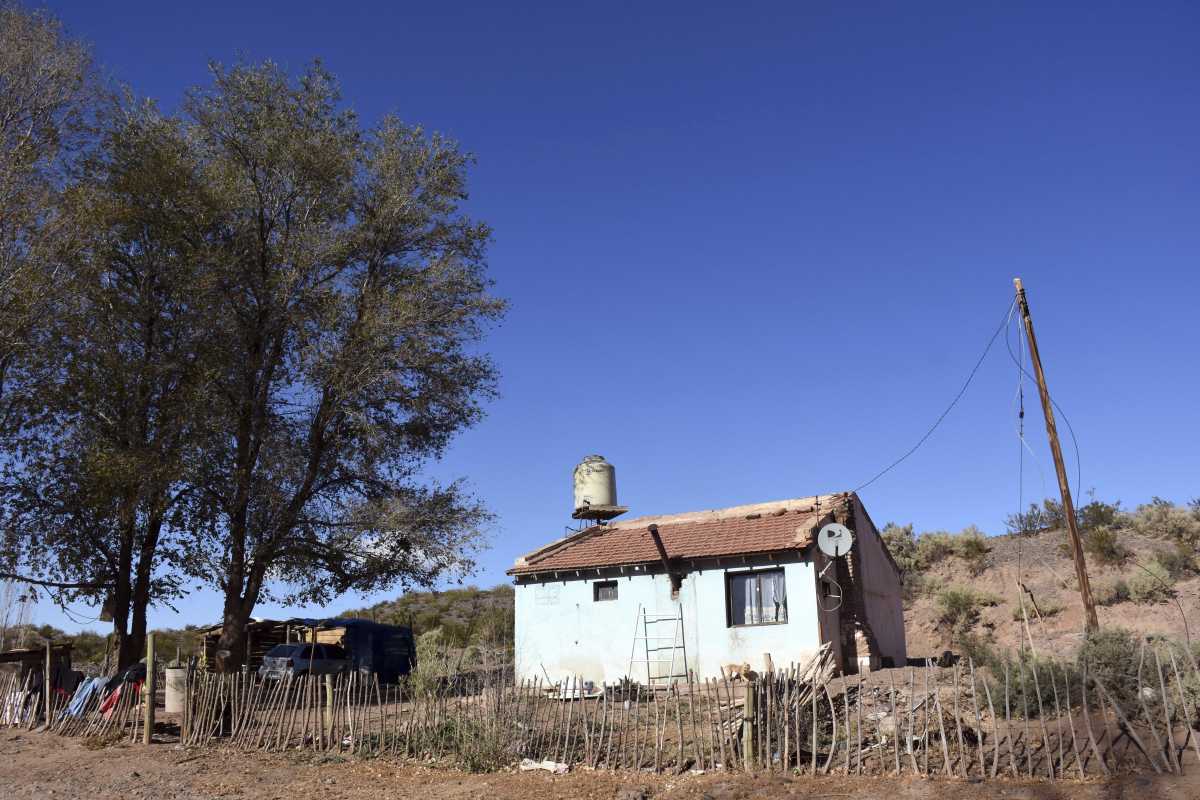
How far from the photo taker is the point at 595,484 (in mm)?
28453

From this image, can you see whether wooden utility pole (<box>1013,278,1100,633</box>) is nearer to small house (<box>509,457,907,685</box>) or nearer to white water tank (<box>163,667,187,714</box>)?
small house (<box>509,457,907,685</box>)

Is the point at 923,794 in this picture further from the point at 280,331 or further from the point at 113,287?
the point at 113,287

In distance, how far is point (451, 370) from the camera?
2370 centimetres

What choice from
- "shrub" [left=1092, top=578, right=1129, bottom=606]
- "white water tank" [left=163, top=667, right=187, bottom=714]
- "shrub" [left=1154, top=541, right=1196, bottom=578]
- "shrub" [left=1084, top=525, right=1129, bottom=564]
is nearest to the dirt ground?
"white water tank" [left=163, top=667, right=187, bottom=714]

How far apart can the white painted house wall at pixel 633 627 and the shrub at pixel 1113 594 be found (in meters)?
16.1

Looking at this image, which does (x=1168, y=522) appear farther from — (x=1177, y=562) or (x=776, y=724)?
(x=776, y=724)

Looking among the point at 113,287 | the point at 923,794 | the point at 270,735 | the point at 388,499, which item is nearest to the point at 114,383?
the point at 113,287

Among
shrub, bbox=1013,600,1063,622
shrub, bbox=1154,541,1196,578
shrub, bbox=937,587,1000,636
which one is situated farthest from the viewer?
shrub, bbox=937,587,1000,636

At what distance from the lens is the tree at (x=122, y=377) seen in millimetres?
20750

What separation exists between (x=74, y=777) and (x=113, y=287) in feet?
39.7

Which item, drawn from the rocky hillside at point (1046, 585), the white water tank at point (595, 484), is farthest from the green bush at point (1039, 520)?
the white water tank at point (595, 484)

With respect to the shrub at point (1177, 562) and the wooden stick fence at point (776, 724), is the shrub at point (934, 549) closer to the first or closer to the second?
the shrub at point (1177, 562)

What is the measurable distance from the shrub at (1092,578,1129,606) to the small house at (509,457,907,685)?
10540 mm

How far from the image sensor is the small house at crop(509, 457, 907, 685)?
68.5 ft
